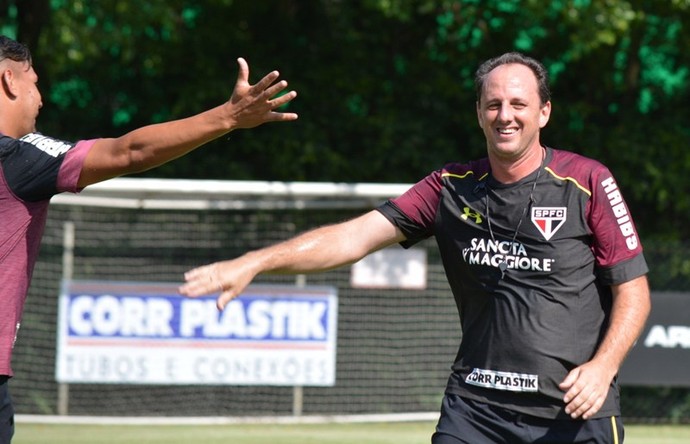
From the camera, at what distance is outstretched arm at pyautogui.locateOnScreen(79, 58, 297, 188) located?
4.09 meters

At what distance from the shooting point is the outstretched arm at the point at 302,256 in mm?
3734

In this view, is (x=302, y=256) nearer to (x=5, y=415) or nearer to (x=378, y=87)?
(x=5, y=415)

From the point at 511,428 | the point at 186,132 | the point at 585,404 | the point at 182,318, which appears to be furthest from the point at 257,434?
the point at 585,404

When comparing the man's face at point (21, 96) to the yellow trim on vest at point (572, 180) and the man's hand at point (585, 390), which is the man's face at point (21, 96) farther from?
the man's hand at point (585, 390)

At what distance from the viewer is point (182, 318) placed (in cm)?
1163

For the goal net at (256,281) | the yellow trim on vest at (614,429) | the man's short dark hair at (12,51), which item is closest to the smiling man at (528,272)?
the yellow trim on vest at (614,429)

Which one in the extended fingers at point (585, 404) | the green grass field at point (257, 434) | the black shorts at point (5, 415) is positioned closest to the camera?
the extended fingers at point (585, 404)

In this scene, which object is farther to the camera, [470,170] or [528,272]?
[470,170]

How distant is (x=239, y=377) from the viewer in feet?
38.4

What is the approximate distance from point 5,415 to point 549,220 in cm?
222

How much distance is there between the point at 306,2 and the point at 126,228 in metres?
4.43

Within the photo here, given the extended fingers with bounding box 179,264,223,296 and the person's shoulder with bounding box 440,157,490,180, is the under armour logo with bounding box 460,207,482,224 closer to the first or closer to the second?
the person's shoulder with bounding box 440,157,490,180

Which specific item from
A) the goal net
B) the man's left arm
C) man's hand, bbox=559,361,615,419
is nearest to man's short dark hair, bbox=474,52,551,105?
the man's left arm

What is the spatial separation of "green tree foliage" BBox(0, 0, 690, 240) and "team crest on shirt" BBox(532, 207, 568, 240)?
931 centimetres
